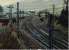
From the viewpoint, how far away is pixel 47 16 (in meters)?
1.81

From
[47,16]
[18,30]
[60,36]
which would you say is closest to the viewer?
[60,36]

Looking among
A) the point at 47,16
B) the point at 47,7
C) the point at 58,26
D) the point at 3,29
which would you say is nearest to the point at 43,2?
the point at 47,7

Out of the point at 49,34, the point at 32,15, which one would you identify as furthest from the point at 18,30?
the point at 49,34

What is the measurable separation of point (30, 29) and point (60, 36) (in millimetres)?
473

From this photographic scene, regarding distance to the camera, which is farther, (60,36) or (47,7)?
(47,7)

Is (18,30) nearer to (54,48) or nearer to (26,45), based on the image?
(26,45)

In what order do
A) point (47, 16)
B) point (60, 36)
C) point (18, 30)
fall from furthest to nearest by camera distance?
point (18, 30) < point (47, 16) < point (60, 36)

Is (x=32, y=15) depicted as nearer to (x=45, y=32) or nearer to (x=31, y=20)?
(x=31, y=20)

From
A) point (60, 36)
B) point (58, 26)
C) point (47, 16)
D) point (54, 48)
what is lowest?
point (54, 48)

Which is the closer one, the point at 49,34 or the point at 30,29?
the point at 49,34

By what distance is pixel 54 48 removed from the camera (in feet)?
5.61

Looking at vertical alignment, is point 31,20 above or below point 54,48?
above

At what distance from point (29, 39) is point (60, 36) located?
0.44 m

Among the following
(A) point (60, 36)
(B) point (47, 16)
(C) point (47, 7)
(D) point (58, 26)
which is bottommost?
(A) point (60, 36)
